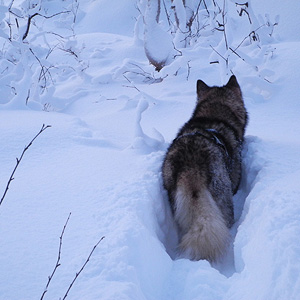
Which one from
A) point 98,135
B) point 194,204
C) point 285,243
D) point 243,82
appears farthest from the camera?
point 243,82

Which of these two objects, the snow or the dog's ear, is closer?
the snow

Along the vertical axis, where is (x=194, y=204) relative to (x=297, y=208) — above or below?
below

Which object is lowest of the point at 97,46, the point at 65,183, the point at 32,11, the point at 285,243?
the point at 97,46

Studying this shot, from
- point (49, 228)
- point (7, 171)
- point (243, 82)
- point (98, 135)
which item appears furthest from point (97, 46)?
point (49, 228)

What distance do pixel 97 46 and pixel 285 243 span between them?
8102 mm

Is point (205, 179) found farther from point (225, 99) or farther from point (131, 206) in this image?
point (225, 99)

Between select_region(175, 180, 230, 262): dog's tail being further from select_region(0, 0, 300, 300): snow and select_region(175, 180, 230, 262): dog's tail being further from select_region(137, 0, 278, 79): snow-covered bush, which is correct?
select_region(137, 0, 278, 79): snow-covered bush

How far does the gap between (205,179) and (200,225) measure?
377 mm

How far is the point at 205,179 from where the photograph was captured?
2.20m

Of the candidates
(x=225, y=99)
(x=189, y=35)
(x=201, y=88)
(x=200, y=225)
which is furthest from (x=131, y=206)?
(x=189, y=35)

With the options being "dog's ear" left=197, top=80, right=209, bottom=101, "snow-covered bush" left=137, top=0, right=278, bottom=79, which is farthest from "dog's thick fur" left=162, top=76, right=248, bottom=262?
"snow-covered bush" left=137, top=0, right=278, bottom=79

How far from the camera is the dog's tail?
1826mm

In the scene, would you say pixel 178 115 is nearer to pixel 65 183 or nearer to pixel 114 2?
pixel 65 183

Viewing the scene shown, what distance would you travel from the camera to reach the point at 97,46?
8547mm
